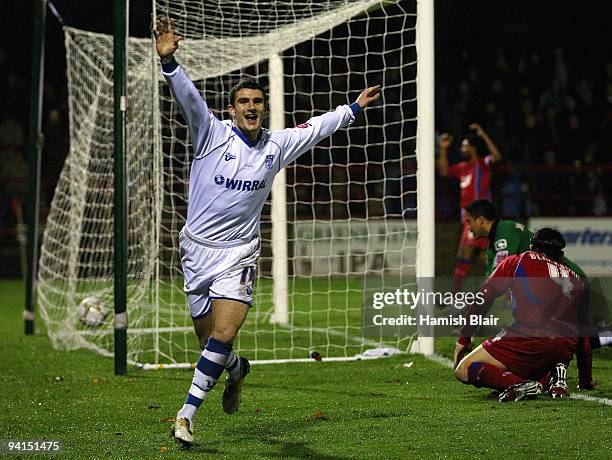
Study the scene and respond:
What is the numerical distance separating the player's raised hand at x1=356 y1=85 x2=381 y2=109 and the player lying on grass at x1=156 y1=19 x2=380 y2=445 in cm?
67

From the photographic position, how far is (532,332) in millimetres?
7305

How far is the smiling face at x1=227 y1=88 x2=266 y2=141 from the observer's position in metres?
6.21

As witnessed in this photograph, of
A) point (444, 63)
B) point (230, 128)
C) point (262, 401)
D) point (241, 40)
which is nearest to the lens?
point (230, 128)

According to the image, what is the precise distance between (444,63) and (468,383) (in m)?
15.8

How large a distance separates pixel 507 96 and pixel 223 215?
16.5 metres

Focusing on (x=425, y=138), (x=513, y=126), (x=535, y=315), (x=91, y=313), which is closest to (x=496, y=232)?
(x=425, y=138)

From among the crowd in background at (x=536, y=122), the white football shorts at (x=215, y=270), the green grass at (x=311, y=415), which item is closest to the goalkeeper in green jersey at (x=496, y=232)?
the green grass at (x=311, y=415)

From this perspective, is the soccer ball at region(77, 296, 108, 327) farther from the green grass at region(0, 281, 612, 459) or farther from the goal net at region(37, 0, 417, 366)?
the green grass at region(0, 281, 612, 459)

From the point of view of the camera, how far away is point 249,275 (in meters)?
6.19

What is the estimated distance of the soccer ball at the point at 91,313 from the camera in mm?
11414

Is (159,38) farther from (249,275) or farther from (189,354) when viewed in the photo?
(189,354)

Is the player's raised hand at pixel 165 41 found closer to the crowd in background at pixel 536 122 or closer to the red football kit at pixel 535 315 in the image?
the red football kit at pixel 535 315

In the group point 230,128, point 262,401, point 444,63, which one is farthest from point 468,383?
point 444,63

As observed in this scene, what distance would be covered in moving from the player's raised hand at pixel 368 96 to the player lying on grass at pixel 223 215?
67 centimetres
